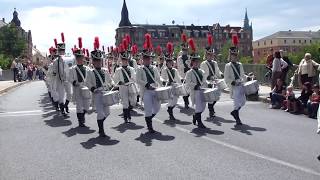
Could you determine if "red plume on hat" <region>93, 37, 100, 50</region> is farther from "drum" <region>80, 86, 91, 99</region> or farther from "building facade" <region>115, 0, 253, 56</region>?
"building facade" <region>115, 0, 253, 56</region>

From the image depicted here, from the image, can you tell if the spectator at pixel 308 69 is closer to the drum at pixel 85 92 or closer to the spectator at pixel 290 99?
the spectator at pixel 290 99

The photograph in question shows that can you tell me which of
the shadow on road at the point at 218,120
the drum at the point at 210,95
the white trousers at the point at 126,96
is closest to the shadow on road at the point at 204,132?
the drum at the point at 210,95

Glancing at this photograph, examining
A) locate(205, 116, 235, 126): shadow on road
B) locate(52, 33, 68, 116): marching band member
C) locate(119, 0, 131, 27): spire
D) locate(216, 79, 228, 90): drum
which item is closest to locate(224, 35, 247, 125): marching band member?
locate(205, 116, 235, 126): shadow on road

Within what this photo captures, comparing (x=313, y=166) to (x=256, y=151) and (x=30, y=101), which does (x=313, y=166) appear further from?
(x=30, y=101)

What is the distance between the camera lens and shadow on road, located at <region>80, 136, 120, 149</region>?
10.5m

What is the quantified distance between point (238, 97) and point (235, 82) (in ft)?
1.30

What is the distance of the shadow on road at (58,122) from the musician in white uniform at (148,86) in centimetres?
267

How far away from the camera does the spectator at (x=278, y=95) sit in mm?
17125

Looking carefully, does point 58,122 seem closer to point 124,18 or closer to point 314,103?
point 314,103

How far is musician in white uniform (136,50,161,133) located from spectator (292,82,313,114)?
17.6 ft

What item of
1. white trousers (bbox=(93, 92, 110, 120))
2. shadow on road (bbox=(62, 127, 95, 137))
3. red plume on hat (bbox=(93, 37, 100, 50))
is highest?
red plume on hat (bbox=(93, 37, 100, 50))

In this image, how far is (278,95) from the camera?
56.7 ft

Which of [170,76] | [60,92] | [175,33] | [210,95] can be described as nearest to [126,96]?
[170,76]

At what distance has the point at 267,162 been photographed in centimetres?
849
